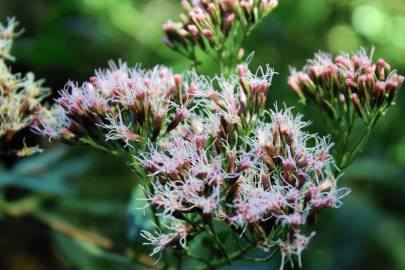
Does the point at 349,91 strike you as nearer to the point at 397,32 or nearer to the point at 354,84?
the point at 354,84

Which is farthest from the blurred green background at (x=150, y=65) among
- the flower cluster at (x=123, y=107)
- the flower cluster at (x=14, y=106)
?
the flower cluster at (x=123, y=107)

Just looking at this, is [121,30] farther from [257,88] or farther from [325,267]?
[257,88]

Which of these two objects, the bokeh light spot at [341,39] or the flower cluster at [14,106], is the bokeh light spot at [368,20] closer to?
the bokeh light spot at [341,39]

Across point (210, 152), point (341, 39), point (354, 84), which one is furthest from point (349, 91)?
point (341, 39)

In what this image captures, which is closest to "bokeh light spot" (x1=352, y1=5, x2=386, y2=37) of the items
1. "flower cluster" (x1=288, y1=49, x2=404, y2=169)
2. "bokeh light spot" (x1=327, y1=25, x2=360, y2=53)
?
"bokeh light spot" (x1=327, y1=25, x2=360, y2=53)

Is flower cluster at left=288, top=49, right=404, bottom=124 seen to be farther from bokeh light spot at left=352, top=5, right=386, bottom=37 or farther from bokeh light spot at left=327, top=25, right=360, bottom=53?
bokeh light spot at left=327, top=25, right=360, bottom=53

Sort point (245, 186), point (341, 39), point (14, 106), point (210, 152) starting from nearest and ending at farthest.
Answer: point (245, 186), point (210, 152), point (14, 106), point (341, 39)
